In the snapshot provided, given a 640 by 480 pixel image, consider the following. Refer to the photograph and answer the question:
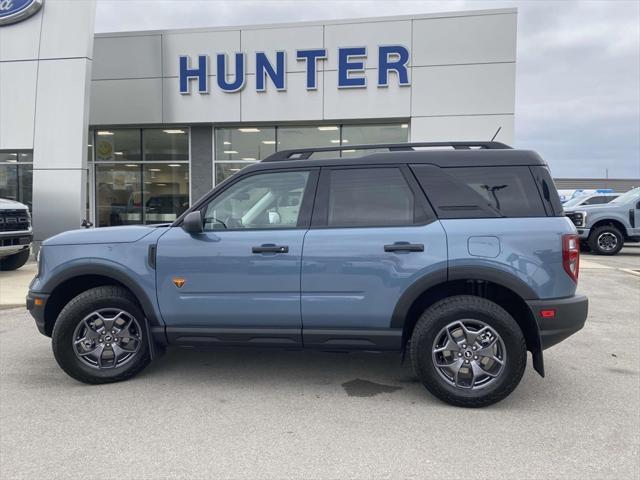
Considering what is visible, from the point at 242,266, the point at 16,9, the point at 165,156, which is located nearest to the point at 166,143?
the point at 165,156

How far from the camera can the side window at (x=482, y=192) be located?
3787 mm

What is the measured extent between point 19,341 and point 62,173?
8137mm

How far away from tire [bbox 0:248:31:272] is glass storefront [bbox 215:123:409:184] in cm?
621

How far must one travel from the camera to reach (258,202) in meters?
4.16

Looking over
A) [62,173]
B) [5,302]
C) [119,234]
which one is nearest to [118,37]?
[62,173]

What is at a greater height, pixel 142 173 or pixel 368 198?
pixel 142 173

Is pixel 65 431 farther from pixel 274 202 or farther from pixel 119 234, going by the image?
pixel 274 202

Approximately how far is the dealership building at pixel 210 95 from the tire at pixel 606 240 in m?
4.25

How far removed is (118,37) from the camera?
48.9 ft

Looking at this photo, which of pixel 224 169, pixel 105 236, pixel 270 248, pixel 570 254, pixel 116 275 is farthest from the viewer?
pixel 224 169

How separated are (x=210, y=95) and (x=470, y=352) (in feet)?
41.8

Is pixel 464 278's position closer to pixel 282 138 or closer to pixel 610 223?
pixel 282 138

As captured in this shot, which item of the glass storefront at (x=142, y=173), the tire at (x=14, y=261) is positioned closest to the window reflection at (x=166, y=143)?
the glass storefront at (x=142, y=173)

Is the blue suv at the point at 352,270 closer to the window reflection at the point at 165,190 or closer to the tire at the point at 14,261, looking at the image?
the tire at the point at 14,261
